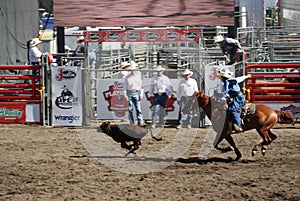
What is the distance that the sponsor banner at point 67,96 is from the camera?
1634 cm

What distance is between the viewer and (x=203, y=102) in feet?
38.5

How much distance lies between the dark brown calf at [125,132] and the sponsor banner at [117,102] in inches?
177

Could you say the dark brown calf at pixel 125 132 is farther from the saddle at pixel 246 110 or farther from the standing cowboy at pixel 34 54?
the standing cowboy at pixel 34 54

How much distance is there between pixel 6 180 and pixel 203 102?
378 cm

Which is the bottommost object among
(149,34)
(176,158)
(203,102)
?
(176,158)

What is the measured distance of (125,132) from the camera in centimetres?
1154

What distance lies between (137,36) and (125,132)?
18.0 ft

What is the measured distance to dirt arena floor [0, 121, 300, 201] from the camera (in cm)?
890

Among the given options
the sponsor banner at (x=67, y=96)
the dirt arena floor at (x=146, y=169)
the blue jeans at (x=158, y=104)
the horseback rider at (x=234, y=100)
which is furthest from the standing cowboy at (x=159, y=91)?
the horseback rider at (x=234, y=100)

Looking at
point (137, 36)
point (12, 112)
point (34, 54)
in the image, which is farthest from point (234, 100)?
point (34, 54)

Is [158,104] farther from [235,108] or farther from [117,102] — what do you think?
[235,108]

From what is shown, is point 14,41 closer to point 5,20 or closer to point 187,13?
point 5,20

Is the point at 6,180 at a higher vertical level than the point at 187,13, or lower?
lower

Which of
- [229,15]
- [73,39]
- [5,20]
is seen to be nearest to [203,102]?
[229,15]
